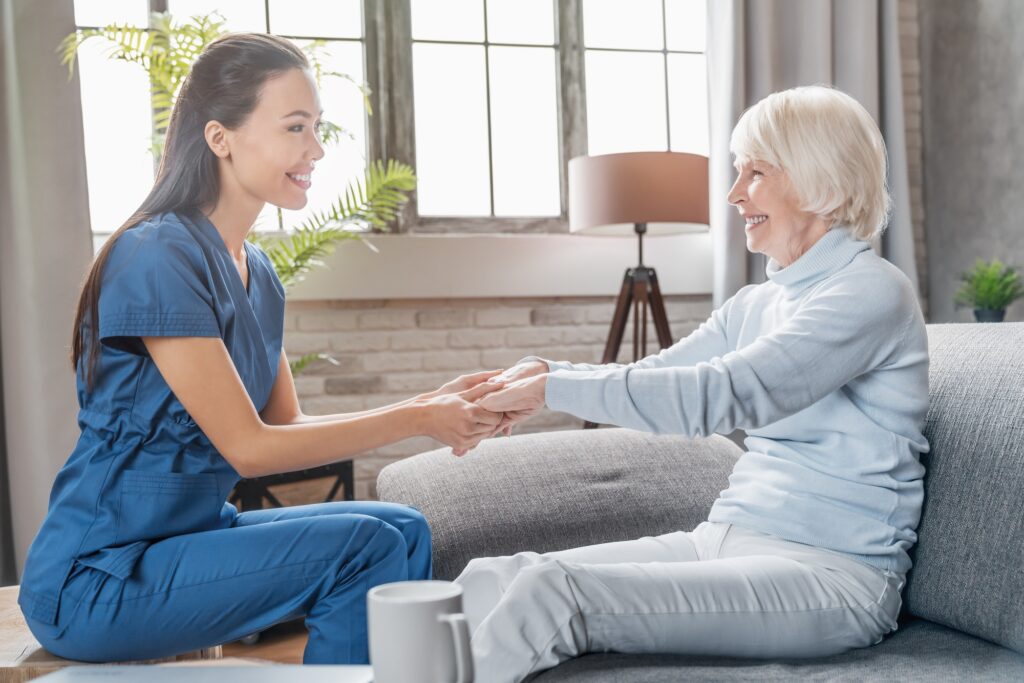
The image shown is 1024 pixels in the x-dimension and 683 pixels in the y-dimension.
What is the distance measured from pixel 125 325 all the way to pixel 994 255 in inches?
134

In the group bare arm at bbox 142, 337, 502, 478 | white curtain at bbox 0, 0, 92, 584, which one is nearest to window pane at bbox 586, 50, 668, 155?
white curtain at bbox 0, 0, 92, 584

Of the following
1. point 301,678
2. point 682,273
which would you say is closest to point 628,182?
point 682,273

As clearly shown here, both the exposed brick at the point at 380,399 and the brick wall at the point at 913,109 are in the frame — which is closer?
the exposed brick at the point at 380,399

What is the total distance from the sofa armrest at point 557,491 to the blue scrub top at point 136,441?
488 mm

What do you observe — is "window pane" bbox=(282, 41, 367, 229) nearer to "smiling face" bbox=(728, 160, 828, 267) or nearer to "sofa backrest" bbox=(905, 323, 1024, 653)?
"smiling face" bbox=(728, 160, 828, 267)

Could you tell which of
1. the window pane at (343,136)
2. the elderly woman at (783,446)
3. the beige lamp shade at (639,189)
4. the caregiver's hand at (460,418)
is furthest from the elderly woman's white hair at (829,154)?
the window pane at (343,136)

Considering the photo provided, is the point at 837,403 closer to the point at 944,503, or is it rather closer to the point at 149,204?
the point at 944,503

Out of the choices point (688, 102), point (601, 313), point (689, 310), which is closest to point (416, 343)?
point (601, 313)

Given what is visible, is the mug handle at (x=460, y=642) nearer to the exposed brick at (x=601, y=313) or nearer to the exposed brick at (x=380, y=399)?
the exposed brick at (x=380, y=399)

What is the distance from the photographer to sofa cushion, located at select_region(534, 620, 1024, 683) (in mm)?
1157

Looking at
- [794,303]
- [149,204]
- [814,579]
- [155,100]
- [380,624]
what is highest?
[155,100]

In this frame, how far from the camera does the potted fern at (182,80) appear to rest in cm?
278

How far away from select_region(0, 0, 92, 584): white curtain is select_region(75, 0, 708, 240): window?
0.96 ft

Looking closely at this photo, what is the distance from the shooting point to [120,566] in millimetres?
1204
